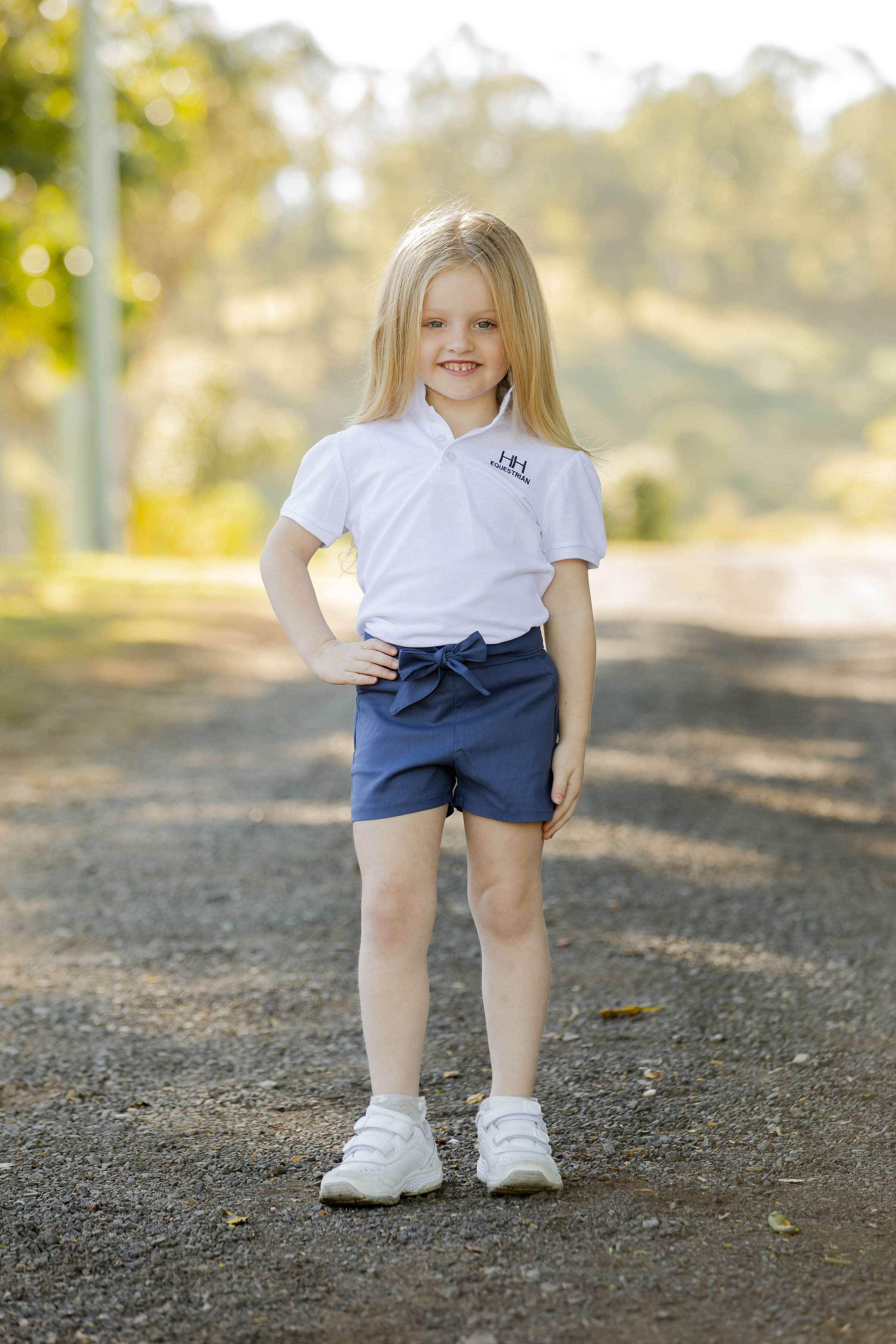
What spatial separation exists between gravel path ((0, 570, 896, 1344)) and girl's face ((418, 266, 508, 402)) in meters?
1.31

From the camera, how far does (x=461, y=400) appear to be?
7.32 feet

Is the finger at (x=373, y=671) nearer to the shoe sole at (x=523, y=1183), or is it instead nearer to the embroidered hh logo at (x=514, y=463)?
the embroidered hh logo at (x=514, y=463)

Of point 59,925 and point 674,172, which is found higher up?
point 674,172

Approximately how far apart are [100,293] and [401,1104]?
40.2 ft

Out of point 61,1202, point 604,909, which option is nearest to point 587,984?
point 604,909

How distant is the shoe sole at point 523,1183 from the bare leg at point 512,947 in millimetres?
147

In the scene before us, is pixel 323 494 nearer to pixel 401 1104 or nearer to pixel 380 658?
pixel 380 658

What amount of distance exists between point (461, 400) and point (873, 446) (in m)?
24.0

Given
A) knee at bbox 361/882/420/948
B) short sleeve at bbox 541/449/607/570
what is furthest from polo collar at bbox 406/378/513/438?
knee at bbox 361/882/420/948

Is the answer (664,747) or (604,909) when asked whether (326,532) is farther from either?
(664,747)

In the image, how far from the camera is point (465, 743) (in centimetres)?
211

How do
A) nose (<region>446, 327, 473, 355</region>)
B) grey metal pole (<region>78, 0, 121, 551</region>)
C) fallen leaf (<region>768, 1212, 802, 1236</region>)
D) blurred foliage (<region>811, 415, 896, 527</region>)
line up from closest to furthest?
fallen leaf (<region>768, 1212, 802, 1236</region>)
nose (<region>446, 327, 473, 355</region>)
grey metal pole (<region>78, 0, 121, 551</region>)
blurred foliage (<region>811, 415, 896, 527</region>)

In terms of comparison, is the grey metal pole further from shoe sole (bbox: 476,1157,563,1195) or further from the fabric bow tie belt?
shoe sole (bbox: 476,1157,563,1195)

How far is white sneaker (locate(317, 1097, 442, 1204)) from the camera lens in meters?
2.06
